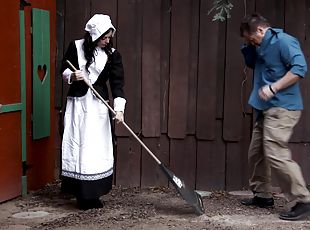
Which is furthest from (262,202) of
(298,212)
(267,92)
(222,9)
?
(222,9)

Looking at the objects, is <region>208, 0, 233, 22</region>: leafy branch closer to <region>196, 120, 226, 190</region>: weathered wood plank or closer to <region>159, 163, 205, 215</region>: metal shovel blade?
<region>196, 120, 226, 190</region>: weathered wood plank

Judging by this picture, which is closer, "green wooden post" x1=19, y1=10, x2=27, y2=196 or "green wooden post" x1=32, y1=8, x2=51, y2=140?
"green wooden post" x1=19, y1=10, x2=27, y2=196

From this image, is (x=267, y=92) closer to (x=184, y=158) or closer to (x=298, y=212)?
(x=298, y=212)

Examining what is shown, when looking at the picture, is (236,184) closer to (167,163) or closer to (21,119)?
(167,163)

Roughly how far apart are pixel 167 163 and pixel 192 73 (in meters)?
0.92

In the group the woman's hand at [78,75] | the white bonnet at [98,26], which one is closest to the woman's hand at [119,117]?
the woman's hand at [78,75]

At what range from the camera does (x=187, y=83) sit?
5973 millimetres

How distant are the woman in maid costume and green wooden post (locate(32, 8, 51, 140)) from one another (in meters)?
0.59

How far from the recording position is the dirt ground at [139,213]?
489 centimetres

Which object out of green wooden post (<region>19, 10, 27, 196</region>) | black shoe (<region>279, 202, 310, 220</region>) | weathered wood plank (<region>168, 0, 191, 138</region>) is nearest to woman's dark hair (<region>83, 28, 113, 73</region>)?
green wooden post (<region>19, 10, 27, 196</region>)

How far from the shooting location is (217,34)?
5879 mm

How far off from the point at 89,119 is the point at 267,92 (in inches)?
57.9

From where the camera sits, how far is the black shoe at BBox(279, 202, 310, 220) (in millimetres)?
5051

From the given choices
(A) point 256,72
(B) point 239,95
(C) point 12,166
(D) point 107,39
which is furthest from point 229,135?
(C) point 12,166
